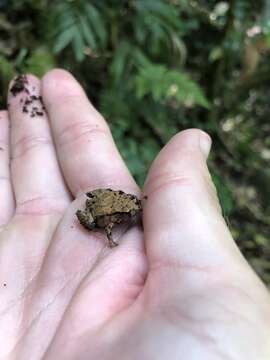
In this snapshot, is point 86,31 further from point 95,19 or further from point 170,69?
point 170,69

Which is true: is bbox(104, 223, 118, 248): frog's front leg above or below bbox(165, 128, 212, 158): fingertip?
below

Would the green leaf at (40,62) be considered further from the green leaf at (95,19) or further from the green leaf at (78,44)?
the green leaf at (95,19)

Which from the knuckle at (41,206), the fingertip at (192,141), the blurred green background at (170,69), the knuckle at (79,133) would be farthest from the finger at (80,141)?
the blurred green background at (170,69)

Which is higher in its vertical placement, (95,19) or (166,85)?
(95,19)

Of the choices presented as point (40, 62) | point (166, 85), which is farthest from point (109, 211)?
point (40, 62)

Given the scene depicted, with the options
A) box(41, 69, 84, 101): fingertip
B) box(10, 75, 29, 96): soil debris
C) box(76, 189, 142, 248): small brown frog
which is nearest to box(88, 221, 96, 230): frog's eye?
box(76, 189, 142, 248): small brown frog

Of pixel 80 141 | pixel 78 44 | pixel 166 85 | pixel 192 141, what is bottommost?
pixel 166 85

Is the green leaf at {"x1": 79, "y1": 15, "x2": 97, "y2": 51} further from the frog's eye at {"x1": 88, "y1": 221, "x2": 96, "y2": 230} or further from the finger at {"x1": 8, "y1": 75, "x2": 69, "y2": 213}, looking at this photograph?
the frog's eye at {"x1": 88, "y1": 221, "x2": 96, "y2": 230}

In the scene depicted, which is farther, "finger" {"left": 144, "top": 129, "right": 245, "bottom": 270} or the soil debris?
the soil debris
